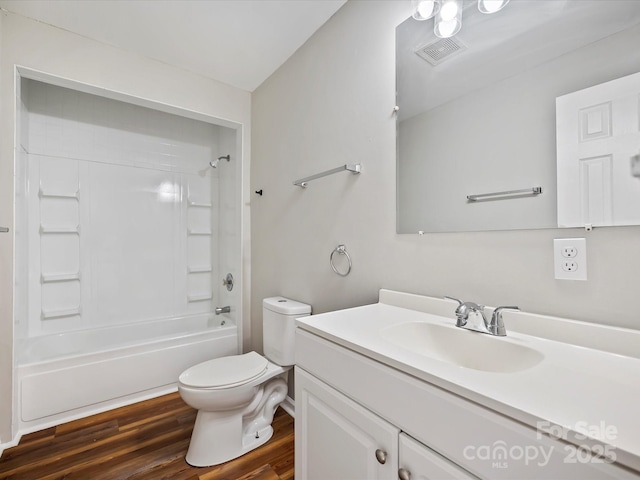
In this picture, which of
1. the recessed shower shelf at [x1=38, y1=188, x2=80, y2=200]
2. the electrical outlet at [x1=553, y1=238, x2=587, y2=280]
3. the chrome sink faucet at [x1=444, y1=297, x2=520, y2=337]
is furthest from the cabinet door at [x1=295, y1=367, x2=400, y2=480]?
the recessed shower shelf at [x1=38, y1=188, x2=80, y2=200]

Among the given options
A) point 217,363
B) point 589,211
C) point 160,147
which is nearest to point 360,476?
point 589,211

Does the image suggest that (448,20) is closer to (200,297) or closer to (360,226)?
(360,226)

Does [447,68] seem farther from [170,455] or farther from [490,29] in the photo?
[170,455]

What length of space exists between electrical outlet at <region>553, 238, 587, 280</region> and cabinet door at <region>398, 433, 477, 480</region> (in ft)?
2.00

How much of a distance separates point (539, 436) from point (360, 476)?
20.8 inches

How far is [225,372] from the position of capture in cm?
159

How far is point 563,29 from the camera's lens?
2.85 ft

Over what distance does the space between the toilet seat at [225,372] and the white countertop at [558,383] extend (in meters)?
0.82

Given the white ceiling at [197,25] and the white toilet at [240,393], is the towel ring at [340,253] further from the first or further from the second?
the white ceiling at [197,25]

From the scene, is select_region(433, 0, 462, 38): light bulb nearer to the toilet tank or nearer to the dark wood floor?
the toilet tank

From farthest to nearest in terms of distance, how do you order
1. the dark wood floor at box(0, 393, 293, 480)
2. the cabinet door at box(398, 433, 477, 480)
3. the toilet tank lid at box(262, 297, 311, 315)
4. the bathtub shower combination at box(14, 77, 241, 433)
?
the bathtub shower combination at box(14, 77, 241, 433), the toilet tank lid at box(262, 297, 311, 315), the dark wood floor at box(0, 393, 293, 480), the cabinet door at box(398, 433, 477, 480)

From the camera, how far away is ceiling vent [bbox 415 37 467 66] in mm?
1125

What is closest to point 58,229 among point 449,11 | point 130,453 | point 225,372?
point 130,453

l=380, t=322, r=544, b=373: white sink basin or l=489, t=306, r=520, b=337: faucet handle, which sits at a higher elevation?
l=489, t=306, r=520, b=337: faucet handle
